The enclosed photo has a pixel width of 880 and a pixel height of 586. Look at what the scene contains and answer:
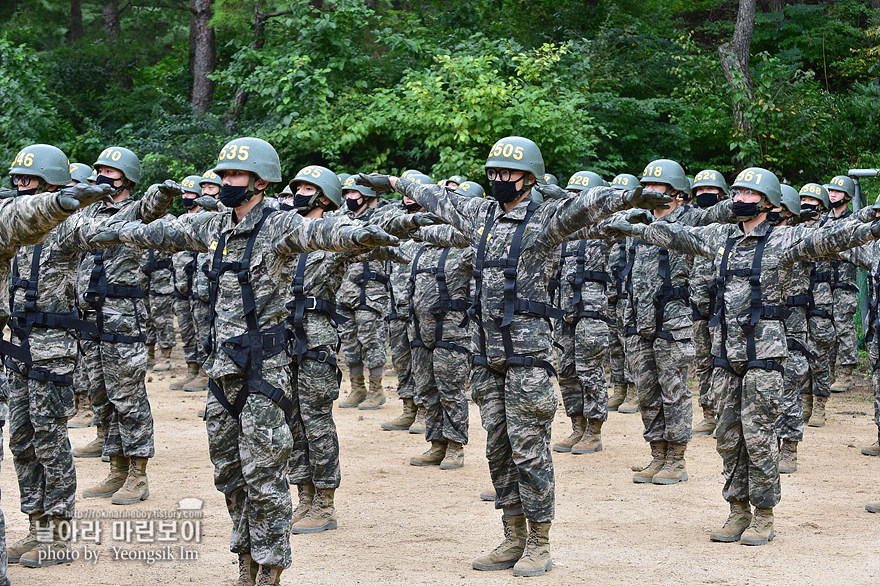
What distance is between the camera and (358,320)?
1332 centimetres

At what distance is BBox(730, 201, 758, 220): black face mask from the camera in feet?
24.4

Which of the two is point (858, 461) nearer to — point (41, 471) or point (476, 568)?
point (476, 568)

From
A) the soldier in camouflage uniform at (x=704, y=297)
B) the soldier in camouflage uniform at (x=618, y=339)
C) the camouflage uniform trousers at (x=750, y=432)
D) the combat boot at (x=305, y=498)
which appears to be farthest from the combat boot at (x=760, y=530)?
the soldier in camouflage uniform at (x=618, y=339)

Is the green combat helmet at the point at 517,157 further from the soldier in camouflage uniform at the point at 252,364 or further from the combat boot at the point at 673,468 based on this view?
the combat boot at the point at 673,468

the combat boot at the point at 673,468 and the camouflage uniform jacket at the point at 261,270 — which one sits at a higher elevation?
the camouflage uniform jacket at the point at 261,270

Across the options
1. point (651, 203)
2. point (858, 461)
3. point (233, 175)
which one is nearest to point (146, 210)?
point (233, 175)

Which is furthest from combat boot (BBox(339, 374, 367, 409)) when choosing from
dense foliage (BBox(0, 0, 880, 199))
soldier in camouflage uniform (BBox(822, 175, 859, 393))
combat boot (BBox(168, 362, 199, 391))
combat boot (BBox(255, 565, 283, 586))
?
combat boot (BBox(255, 565, 283, 586))

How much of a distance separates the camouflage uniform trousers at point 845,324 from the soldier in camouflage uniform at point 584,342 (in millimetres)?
4001

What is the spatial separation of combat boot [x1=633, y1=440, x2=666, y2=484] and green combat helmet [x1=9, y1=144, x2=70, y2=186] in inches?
228

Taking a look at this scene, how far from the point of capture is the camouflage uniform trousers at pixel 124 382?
832 centimetres

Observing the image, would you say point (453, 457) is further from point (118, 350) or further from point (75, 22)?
point (75, 22)

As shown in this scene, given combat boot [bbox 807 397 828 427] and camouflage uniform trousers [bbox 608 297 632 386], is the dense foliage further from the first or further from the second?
combat boot [bbox 807 397 828 427]

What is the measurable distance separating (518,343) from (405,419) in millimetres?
5610

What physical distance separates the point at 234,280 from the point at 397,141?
15047 mm
